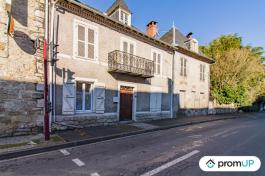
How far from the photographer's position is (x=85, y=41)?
1048 centimetres

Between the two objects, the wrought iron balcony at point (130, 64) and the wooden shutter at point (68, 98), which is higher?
the wrought iron balcony at point (130, 64)

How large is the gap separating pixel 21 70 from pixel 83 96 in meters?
3.25

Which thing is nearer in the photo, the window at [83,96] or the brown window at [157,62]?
the window at [83,96]

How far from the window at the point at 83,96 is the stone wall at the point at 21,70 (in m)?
1.95

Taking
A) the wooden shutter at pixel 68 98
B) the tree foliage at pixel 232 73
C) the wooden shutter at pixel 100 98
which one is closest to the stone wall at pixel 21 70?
the wooden shutter at pixel 68 98

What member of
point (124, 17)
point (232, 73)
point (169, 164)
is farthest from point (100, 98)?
point (232, 73)

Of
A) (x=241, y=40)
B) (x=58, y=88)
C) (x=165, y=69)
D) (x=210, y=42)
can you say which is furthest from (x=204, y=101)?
(x=58, y=88)

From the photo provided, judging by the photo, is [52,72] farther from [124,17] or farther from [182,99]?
[182,99]

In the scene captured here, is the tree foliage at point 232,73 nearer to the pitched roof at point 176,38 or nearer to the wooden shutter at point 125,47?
the pitched roof at point 176,38

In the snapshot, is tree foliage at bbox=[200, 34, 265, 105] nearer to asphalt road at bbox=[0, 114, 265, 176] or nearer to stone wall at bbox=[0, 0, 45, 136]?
asphalt road at bbox=[0, 114, 265, 176]

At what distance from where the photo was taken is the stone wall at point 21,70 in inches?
304

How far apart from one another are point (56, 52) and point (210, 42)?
1017 inches

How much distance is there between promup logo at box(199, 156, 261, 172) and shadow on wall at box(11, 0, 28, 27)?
8.53 meters

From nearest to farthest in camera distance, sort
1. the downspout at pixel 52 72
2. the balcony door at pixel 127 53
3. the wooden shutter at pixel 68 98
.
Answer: the downspout at pixel 52 72, the wooden shutter at pixel 68 98, the balcony door at pixel 127 53
